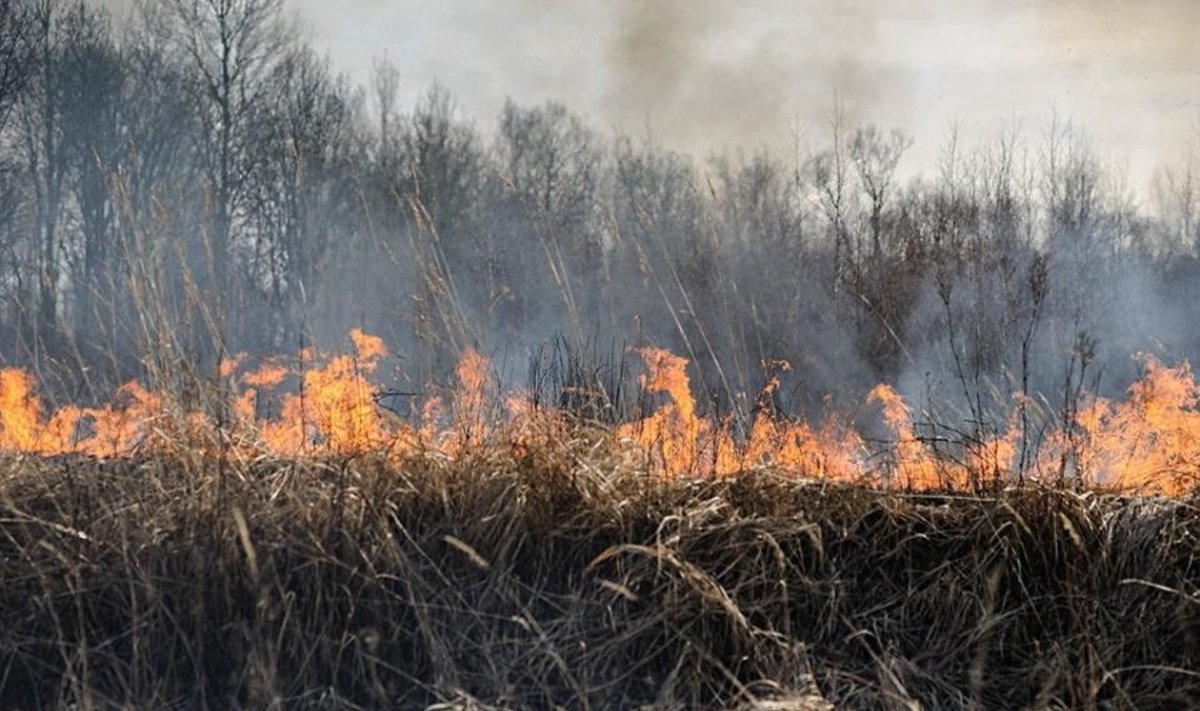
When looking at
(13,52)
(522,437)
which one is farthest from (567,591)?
(13,52)

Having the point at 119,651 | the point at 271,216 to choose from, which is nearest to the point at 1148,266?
the point at 119,651

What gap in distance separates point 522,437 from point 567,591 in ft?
2.37

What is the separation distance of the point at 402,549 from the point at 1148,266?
52.5ft

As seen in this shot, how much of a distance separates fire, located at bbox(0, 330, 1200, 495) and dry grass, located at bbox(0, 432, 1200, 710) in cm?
21

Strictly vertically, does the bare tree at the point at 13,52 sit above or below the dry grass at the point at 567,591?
above

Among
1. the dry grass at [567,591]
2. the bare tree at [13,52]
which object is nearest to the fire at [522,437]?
the dry grass at [567,591]

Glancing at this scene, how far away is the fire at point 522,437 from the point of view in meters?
3.91

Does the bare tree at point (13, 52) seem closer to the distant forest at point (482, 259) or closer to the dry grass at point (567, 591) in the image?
the distant forest at point (482, 259)

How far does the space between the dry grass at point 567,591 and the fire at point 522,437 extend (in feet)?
0.68

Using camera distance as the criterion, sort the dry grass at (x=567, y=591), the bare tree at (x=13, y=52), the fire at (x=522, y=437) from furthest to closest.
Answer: the bare tree at (x=13, y=52), the fire at (x=522, y=437), the dry grass at (x=567, y=591)

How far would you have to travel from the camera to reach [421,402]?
484 centimetres

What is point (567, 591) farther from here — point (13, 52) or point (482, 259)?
point (13, 52)

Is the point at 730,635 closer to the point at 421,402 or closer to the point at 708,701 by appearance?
the point at 708,701

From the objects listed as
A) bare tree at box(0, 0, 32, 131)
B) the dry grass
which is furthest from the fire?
bare tree at box(0, 0, 32, 131)
